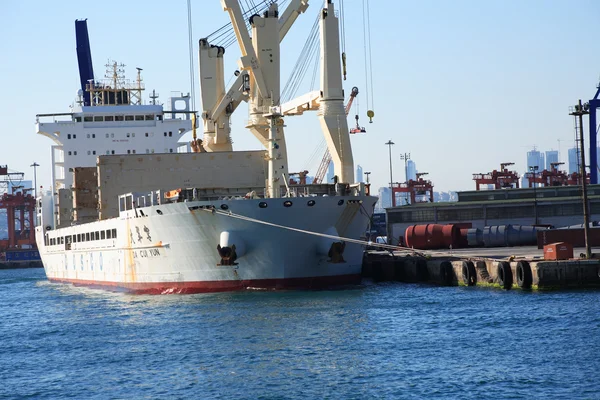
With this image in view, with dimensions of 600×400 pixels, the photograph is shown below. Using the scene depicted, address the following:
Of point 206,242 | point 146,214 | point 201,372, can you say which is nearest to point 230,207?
point 206,242

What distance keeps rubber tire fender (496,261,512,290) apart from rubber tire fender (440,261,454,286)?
4020 millimetres

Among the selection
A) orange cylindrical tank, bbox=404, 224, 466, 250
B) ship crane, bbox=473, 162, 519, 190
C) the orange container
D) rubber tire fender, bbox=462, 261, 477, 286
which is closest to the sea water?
rubber tire fender, bbox=462, 261, 477, 286

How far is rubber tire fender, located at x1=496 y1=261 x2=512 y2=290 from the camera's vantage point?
35.8 metres

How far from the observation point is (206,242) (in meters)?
37.9

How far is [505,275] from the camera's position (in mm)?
35781

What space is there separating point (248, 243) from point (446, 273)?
9273 mm

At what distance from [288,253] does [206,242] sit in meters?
3.57

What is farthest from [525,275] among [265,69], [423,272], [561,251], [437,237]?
[437,237]

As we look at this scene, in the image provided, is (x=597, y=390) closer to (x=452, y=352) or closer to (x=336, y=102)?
(x=452, y=352)

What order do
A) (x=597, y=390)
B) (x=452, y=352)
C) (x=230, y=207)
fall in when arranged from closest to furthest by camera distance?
(x=597, y=390), (x=452, y=352), (x=230, y=207)

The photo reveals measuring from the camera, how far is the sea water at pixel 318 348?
2114cm

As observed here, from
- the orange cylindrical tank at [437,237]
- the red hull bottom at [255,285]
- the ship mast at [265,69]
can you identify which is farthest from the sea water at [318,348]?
the orange cylindrical tank at [437,237]

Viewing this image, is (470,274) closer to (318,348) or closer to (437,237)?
(318,348)

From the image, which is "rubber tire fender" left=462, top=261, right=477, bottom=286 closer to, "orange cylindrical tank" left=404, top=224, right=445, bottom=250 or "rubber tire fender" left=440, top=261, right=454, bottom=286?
"rubber tire fender" left=440, top=261, right=454, bottom=286
